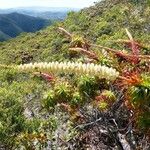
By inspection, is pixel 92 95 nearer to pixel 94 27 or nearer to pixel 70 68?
pixel 70 68

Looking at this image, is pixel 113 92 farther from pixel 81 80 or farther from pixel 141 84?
pixel 141 84

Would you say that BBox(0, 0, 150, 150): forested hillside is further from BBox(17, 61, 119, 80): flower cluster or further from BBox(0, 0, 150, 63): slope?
BBox(0, 0, 150, 63): slope

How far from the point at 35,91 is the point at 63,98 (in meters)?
53.9

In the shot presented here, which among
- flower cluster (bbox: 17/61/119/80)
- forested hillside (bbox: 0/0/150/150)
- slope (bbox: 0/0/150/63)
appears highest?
flower cluster (bbox: 17/61/119/80)

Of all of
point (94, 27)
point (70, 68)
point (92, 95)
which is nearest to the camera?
point (70, 68)

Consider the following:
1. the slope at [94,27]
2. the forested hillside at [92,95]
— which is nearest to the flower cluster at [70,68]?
the forested hillside at [92,95]

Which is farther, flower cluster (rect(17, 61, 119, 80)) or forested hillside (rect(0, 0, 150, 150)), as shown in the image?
forested hillside (rect(0, 0, 150, 150))

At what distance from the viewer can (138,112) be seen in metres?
3.86

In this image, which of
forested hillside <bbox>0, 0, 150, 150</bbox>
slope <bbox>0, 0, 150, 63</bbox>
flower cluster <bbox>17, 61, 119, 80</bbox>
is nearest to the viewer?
flower cluster <bbox>17, 61, 119, 80</bbox>

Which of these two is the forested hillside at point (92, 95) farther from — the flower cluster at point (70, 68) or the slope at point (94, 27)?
the slope at point (94, 27)

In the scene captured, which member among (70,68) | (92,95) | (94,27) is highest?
(70,68)

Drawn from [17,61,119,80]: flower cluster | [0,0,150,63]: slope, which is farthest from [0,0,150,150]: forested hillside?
[0,0,150,63]: slope

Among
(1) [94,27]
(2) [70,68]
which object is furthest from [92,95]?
(1) [94,27]

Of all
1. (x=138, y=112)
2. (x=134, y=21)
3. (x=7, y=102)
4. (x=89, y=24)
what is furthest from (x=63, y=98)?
(x=89, y=24)
